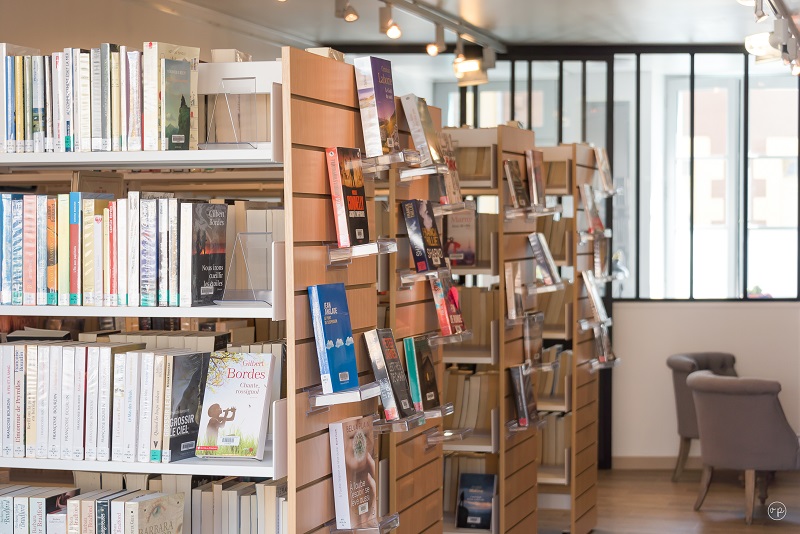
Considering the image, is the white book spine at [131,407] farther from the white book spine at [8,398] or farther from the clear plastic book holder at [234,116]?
the clear plastic book holder at [234,116]

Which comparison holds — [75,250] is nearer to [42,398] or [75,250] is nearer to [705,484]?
[42,398]

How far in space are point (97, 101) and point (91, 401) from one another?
0.84 meters

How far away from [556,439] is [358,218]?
348cm

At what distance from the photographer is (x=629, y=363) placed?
849 centimetres

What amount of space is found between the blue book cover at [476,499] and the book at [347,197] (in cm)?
242

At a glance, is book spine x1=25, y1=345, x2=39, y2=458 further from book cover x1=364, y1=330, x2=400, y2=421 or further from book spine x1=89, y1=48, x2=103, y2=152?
book cover x1=364, y1=330, x2=400, y2=421

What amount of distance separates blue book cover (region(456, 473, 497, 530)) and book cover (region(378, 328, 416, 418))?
1972 millimetres

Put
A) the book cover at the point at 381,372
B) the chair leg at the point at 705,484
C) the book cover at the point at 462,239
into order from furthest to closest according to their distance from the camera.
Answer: the chair leg at the point at 705,484 < the book cover at the point at 462,239 < the book cover at the point at 381,372

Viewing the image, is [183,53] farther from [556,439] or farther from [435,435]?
[556,439]

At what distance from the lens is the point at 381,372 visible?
3.25m

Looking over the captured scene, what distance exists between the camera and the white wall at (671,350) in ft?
27.6

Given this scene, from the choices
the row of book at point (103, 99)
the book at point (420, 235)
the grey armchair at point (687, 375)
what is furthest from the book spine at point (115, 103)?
the grey armchair at point (687, 375)

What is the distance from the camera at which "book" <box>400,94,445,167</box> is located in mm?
3828

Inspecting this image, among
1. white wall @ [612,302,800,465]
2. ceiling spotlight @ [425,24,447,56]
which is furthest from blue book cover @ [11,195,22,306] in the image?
white wall @ [612,302,800,465]
